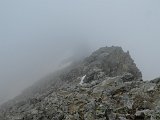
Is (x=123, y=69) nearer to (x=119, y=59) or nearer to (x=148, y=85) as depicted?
(x=119, y=59)

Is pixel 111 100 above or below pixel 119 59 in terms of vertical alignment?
below

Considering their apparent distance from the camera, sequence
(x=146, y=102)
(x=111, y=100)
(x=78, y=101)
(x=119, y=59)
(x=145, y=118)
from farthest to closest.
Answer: (x=119, y=59)
(x=78, y=101)
(x=111, y=100)
(x=146, y=102)
(x=145, y=118)

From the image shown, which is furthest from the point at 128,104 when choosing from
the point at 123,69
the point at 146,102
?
the point at 123,69

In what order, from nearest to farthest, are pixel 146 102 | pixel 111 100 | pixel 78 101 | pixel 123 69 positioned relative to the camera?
pixel 146 102 < pixel 111 100 < pixel 78 101 < pixel 123 69

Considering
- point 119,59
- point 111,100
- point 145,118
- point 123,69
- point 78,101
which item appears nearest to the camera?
point 145,118

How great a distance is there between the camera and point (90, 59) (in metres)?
150

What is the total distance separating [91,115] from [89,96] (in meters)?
8.16

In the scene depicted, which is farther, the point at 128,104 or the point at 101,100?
the point at 101,100

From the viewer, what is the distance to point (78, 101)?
5609 cm

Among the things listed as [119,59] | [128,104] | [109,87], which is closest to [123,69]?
[119,59]

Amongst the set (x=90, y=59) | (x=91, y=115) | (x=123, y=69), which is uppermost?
(x=90, y=59)

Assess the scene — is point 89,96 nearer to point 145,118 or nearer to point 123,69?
point 145,118

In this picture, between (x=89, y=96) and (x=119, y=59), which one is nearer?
(x=89, y=96)

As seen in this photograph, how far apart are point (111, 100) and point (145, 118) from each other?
9229mm
